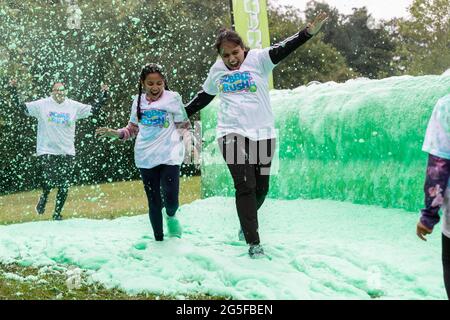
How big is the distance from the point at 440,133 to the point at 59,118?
5787 mm

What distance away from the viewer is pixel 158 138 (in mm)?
5125

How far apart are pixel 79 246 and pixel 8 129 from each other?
12321 mm

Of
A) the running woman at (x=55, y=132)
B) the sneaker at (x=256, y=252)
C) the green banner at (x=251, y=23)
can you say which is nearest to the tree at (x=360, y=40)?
the green banner at (x=251, y=23)

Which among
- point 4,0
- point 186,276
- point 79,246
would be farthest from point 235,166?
point 4,0

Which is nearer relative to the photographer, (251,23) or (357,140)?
(357,140)

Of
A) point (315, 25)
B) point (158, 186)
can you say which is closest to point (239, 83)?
point (315, 25)

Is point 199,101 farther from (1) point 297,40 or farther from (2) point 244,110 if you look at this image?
(1) point 297,40

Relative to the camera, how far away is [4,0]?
52.7 feet

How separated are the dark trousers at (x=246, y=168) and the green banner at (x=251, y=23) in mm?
3854

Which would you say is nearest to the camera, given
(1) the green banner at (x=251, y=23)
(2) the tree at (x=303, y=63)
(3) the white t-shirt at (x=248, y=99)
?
(3) the white t-shirt at (x=248, y=99)

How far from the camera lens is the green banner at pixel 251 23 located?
8.59m

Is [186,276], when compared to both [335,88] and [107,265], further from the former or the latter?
[335,88]

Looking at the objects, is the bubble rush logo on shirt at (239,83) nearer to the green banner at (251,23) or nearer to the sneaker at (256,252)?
the sneaker at (256,252)
